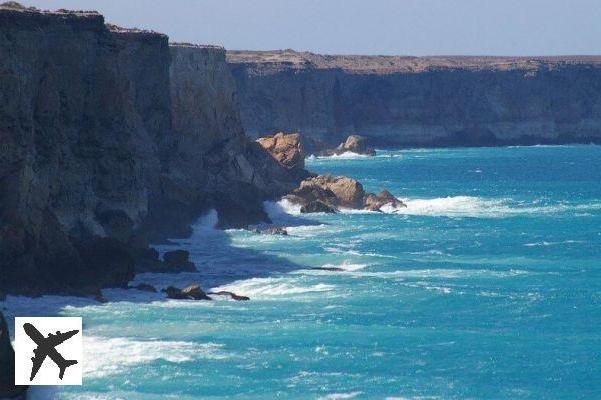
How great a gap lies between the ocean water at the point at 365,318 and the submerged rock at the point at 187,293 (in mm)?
495

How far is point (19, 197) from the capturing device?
35875mm

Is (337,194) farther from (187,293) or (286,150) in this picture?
(187,293)

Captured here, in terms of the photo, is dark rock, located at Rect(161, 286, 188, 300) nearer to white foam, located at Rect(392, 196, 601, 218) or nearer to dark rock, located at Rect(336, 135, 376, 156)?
white foam, located at Rect(392, 196, 601, 218)

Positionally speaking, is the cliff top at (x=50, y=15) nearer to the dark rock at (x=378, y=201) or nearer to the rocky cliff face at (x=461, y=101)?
the dark rock at (x=378, y=201)

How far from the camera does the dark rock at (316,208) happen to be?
63.5 meters

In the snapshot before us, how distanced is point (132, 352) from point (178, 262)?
1222cm

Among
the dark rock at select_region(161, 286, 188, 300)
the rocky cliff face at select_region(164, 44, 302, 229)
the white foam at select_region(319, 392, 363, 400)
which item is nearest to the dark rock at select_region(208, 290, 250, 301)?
the dark rock at select_region(161, 286, 188, 300)

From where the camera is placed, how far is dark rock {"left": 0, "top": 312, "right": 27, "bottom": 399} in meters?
26.5

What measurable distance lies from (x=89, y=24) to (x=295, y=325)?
13452 millimetres

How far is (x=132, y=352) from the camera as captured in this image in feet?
102

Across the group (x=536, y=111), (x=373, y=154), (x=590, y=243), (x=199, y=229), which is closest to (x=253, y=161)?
(x=199, y=229)

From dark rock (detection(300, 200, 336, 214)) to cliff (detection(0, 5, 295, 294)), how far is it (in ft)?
11.0

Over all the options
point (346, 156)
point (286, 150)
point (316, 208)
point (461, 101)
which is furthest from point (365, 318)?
point (461, 101)

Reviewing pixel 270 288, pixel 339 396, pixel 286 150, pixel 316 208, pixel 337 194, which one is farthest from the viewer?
pixel 286 150
